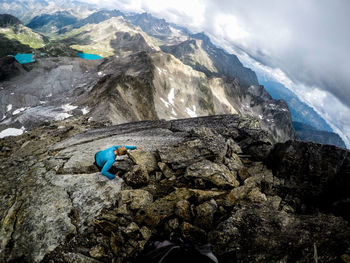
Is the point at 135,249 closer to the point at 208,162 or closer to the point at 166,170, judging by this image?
the point at 166,170

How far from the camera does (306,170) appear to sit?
37.9 feet

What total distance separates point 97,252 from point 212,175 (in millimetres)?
6899

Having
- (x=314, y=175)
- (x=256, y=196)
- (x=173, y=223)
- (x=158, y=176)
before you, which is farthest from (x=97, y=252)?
(x=314, y=175)

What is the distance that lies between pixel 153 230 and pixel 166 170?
170 inches

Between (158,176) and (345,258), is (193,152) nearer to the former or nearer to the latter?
(158,176)

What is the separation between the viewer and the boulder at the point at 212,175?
420 inches

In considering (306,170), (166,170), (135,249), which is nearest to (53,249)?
(135,249)

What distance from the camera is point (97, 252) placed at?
7336 millimetres

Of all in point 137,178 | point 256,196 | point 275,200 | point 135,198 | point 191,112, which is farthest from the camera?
point 191,112

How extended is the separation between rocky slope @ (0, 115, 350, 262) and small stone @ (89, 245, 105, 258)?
4 centimetres

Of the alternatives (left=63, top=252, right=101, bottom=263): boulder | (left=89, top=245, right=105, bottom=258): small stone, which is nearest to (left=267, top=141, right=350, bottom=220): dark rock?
(left=89, top=245, right=105, bottom=258): small stone

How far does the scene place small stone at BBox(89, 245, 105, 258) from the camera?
7.25 metres

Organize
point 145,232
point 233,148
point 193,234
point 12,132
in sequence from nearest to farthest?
point 193,234
point 145,232
point 233,148
point 12,132

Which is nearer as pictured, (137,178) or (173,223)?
(173,223)
